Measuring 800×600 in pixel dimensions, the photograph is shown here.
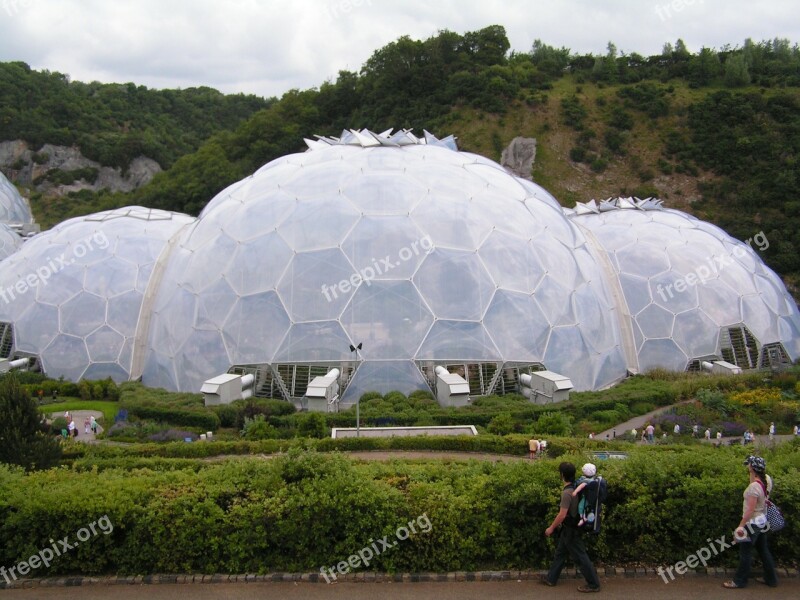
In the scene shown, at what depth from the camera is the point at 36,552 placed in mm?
7266

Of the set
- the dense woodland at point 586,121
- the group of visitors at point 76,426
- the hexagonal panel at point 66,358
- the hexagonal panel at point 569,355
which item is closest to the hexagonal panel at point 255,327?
the group of visitors at point 76,426

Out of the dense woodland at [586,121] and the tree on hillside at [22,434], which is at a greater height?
the dense woodland at [586,121]

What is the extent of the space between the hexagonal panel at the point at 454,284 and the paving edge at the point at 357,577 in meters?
11.1

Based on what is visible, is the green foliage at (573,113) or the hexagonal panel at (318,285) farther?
the green foliage at (573,113)

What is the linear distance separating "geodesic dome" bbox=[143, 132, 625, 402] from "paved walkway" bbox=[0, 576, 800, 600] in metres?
10.5

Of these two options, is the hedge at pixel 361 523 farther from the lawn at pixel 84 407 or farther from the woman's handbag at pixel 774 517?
the lawn at pixel 84 407

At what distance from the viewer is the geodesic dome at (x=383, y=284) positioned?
18.0 meters

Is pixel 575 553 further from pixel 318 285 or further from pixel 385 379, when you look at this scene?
pixel 318 285

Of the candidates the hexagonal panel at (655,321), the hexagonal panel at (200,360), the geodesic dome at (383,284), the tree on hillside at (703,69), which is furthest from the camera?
the tree on hillside at (703,69)

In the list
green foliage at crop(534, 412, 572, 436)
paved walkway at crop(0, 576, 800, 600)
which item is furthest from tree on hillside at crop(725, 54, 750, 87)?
paved walkway at crop(0, 576, 800, 600)

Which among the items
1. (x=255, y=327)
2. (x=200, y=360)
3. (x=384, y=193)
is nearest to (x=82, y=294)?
(x=200, y=360)

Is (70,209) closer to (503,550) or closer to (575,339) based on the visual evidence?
(575,339)
